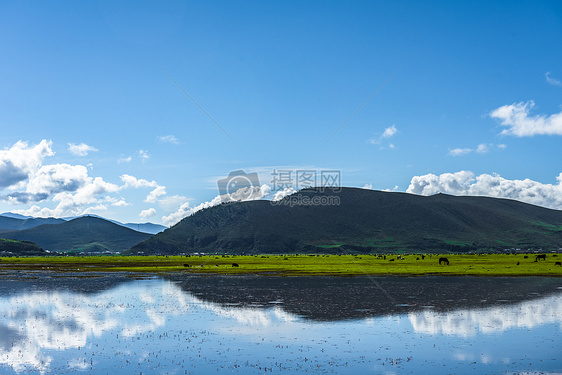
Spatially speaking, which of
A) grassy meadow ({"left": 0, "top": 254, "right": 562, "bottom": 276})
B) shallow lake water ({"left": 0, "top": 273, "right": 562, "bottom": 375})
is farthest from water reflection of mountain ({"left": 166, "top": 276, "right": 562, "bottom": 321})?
grassy meadow ({"left": 0, "top": 254, "right": 562, "bottom": 276})

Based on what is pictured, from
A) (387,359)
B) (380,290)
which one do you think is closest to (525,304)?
(380,290)

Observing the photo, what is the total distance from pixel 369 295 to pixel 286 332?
67.7 ft

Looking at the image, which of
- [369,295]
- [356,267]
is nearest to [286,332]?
[369,295]

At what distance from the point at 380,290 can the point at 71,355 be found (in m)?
36.9

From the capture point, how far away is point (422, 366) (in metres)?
22.4

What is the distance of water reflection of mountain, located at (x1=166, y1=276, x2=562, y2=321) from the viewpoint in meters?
39.6

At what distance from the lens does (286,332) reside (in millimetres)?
30328

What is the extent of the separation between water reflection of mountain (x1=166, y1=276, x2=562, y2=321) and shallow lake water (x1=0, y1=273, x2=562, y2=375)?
18cm

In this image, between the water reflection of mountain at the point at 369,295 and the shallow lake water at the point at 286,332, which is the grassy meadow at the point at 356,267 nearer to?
the water reflection of mountain at the point at 369,295

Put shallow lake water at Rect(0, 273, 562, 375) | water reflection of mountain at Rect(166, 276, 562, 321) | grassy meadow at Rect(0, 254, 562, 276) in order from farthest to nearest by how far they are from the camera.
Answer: grassy meadow at Rect(0, 254, 562, 276), water reflection of mountain at Rect(166, 276, 562, 321), shallow lake water at Rect(0, 273, 562, 375)

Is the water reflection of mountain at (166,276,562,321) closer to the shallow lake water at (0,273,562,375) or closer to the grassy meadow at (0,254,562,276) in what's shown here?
the shallow lake water at (0,273,562,375)

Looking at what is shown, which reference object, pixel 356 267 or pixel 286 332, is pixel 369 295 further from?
pixel 356 267

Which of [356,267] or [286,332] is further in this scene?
[356,267]

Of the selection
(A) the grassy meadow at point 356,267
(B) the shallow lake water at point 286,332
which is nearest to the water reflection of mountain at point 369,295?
(B) the shallow lake water at point 286,332
